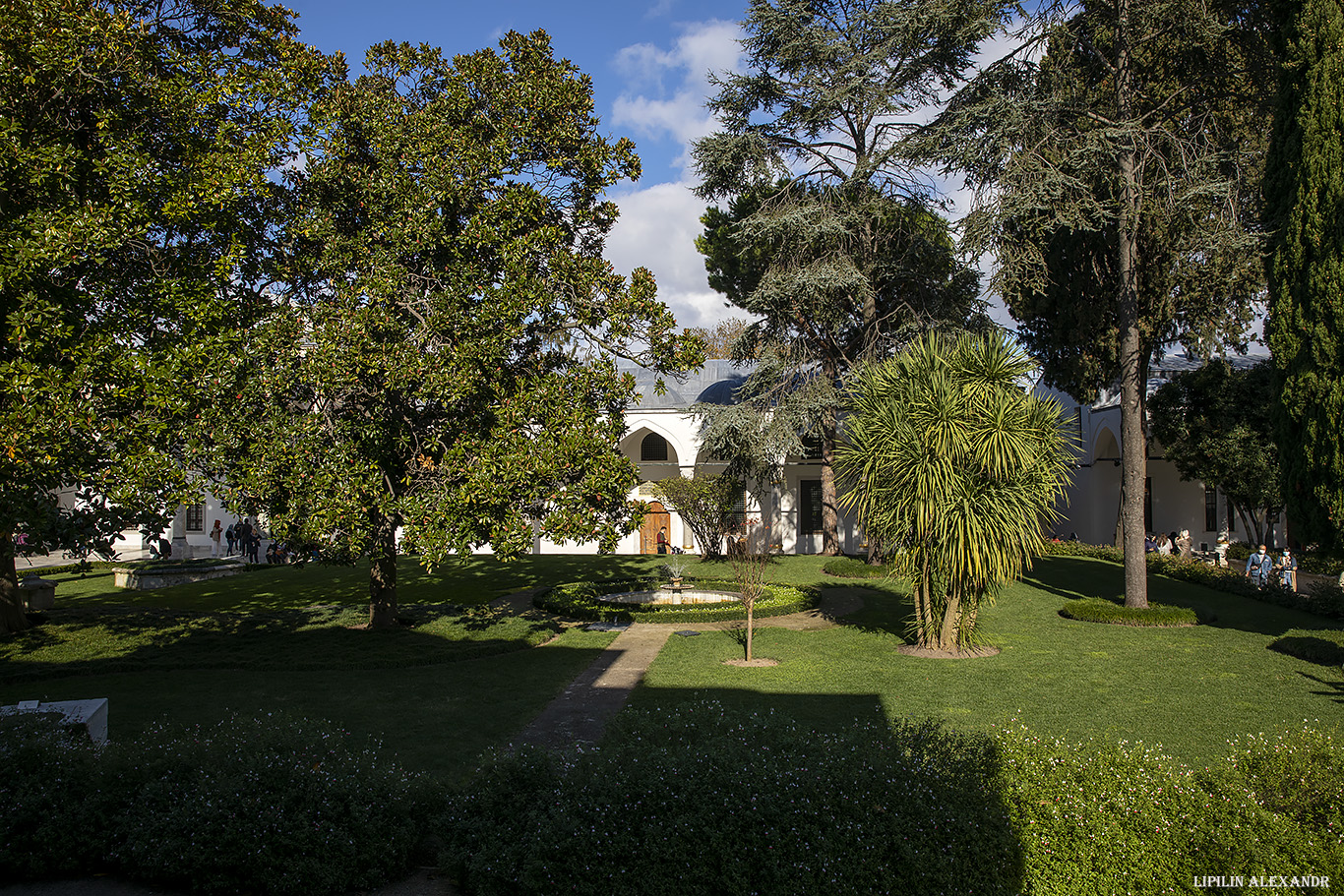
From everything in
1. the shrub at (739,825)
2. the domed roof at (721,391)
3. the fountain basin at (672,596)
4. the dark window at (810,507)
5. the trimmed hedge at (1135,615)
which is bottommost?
the fountain basin at (672,596)

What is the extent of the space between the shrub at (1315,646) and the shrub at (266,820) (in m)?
11.0

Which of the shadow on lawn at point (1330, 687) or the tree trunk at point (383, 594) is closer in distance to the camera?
the shadow on lawn at point (1330, 687)

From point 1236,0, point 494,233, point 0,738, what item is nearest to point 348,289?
point 494,233

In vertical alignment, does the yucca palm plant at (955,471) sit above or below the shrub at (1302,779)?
above

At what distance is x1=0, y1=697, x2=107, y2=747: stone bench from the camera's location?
5.82 meters

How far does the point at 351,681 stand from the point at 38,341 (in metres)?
4.92

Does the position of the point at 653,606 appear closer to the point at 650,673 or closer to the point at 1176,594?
the point at 650,673

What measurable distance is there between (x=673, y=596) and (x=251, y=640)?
776 centimetres

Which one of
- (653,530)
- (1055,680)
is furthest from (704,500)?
(1055,680)

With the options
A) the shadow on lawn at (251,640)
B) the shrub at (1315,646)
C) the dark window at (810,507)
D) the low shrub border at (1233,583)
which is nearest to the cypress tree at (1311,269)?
the shrub at (1315,646)

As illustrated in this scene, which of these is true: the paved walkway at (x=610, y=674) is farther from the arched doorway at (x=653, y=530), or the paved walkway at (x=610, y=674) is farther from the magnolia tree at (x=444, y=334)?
the arched doorway at (x=653, y=530)

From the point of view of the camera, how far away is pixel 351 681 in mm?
9508

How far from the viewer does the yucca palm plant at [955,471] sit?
32.8 ft

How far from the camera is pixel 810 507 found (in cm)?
2734
